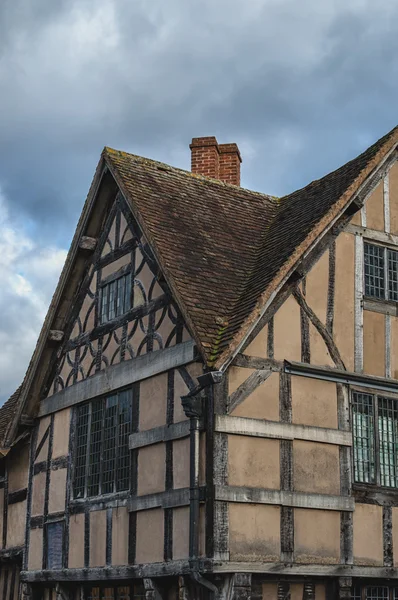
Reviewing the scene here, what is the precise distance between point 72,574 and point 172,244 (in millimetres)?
5534

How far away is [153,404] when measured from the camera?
46.0 ft

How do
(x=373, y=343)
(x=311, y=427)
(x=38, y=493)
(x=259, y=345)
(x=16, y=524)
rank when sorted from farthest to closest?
(x=16, y=524), (x=38, y=493), (x=373, y=343), (x=311, y=427), (x=259, y=345)

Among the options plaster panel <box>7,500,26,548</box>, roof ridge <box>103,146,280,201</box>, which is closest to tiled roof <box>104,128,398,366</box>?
roof ridge <box>103,146,280,201</box>

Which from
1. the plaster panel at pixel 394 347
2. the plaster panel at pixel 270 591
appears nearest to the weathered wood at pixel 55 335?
the plaster panel at pixel 394 347

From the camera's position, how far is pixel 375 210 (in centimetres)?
1493

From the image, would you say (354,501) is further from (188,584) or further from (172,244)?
(172,244)

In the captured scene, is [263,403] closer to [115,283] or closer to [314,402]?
[314,402]

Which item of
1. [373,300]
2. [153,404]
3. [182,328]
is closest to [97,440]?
[153,404]

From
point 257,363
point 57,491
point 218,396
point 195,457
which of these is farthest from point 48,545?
point 257,363

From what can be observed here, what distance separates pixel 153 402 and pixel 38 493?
13.8ft

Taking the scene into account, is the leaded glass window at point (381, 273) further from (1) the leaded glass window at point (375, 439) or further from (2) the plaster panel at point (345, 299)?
(1) the leaded glass window at point (375, 439)

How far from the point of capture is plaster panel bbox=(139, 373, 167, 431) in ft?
45.2

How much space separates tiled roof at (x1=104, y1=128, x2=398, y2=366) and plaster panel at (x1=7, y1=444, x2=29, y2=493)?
588cm

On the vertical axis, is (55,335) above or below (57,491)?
above
